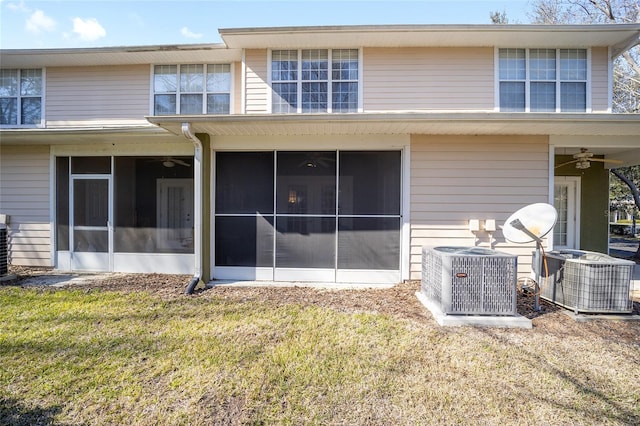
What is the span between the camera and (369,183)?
5.72 metres

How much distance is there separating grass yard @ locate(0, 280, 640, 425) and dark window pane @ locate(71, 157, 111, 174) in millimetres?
3143

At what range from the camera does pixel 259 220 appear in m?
5.80

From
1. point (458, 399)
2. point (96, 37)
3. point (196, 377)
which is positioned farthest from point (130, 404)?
point (96, 37)

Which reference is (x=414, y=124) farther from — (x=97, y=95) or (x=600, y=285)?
(x=97, y=95)

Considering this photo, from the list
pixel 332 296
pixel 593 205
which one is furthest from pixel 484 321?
pixel 593 205

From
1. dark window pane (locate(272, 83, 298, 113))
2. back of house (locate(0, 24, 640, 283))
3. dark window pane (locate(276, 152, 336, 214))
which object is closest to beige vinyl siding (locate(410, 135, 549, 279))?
back of house (locate(0, 24, 640, 283))

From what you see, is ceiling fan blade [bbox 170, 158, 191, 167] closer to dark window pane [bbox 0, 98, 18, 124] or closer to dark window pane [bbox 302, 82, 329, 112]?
dark window pane [bbox 302, 82, 329, 112]

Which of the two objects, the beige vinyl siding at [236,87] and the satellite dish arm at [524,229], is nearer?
the satellite dish arm at [524,229]

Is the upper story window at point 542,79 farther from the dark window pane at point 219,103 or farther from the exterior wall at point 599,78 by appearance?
the dark window pane at point 219,103

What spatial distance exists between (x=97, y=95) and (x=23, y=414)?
6.96 metres

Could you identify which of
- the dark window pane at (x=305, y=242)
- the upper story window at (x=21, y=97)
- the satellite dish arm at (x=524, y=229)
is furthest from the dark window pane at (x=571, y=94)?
the upper story window at (x=21, y=97)

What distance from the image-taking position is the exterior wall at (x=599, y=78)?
20.4 ft

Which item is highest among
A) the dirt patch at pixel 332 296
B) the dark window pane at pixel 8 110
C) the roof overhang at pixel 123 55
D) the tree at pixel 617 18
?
the tree at pixel 617 18

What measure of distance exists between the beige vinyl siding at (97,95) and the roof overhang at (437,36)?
2.41 meters
